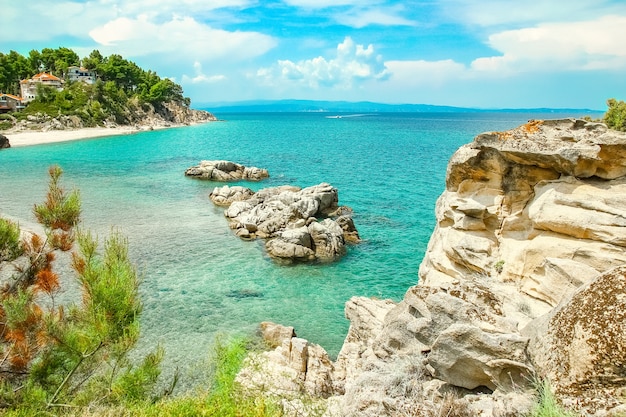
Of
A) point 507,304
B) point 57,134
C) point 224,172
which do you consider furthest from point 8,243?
point 57,134

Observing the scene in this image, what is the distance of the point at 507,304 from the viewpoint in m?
11.8

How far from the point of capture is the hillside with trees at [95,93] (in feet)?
371

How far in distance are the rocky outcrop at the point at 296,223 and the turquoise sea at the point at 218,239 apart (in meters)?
1.19

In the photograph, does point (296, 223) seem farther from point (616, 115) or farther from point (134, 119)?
point (134, 119)

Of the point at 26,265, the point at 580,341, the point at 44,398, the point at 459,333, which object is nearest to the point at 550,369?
the point at 580,341

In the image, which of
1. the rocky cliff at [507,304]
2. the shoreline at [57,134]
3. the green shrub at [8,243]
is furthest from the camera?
the shoreline at [57,134]

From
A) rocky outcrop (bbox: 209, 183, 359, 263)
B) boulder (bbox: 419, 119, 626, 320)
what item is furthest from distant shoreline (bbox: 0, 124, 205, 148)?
boulder (bbox: 419, 119, 626, 320)

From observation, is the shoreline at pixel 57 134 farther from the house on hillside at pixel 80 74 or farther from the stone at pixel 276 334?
the stone at pixel 276 334

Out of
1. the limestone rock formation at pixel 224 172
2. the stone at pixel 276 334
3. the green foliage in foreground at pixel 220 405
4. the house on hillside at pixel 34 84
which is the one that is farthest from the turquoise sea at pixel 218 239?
the house on hillside at pixel 34 84

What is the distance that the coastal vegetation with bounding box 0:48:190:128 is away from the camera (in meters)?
116

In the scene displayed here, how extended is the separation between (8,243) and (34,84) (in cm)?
13684

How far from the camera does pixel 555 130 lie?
47.9 ft

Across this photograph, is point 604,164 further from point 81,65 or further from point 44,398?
point 81,65

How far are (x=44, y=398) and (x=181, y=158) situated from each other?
7269 centimetres
